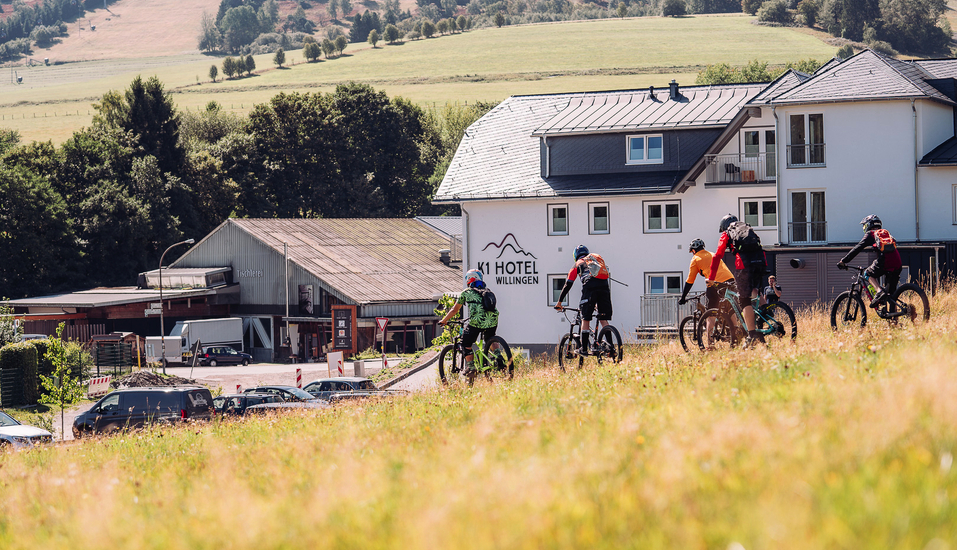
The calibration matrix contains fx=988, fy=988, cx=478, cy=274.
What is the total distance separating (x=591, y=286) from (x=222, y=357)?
1784 inches

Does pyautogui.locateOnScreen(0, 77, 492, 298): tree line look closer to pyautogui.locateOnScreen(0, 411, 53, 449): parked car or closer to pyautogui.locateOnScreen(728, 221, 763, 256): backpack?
pyautogui.locateOnScreen(0, 411, 53, 449): parked car

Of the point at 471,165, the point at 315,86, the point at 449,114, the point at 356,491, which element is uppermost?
the point at 315,86

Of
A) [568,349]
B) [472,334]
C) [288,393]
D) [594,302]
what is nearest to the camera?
[472,334]

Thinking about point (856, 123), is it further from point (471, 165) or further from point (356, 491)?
point (356, 491)

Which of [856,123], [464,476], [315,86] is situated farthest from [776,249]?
[315,86]

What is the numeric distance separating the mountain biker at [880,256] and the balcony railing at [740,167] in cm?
2487

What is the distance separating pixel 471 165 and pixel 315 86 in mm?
115509

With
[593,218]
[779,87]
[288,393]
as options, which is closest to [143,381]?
[288,393]

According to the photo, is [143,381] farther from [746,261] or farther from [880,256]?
A: [880,256]

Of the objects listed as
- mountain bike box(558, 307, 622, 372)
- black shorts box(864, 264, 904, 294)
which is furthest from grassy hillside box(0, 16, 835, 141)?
black shorts box(864, 264, 904, 294)

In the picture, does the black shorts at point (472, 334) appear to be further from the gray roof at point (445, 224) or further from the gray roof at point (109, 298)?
the gray roof at point (445, 224)

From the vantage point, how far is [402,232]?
71000 mm

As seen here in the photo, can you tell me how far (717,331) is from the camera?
590 inches

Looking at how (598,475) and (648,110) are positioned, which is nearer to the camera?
(598,475)
